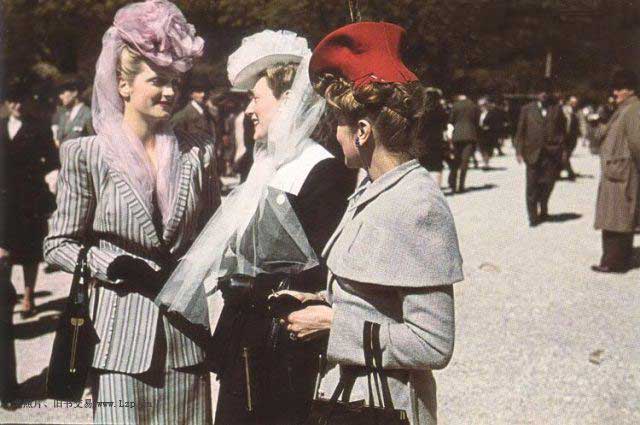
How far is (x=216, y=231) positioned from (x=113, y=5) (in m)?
2.34

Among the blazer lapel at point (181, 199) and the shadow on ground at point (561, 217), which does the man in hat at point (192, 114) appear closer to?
the blazer lapel at point (181, 199)

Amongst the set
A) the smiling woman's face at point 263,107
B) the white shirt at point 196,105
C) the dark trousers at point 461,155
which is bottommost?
the dark trousers at point 461,155

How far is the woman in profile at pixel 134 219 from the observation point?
93.6 inches

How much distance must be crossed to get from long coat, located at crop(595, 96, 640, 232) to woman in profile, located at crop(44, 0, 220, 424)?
19.4 feet

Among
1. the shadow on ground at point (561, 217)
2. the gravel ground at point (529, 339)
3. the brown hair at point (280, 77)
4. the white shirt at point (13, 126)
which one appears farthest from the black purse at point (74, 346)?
the shadow on ground at point (561, 217)

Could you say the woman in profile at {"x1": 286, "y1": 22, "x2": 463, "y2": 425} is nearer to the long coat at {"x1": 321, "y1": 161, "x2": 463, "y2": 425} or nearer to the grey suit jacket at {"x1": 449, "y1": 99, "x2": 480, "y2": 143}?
the long coat at {"x1": 321, "y1": 161, "x2": 463, "y2": 425}

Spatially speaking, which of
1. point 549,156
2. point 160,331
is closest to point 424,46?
point 160,331

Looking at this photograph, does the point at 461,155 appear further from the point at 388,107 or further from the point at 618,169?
the point at 388,107

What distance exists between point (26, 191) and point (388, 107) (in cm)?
493

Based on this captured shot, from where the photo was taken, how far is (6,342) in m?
4.37

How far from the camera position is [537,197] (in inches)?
424

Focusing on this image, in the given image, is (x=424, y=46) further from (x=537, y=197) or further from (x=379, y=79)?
(x=537, y=197)

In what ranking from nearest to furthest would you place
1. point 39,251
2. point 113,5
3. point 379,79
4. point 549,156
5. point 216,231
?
point 379,79, point 216,231, point 113,5, point 39,251, point 549,156

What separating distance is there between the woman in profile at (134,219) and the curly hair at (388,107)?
0.78m
